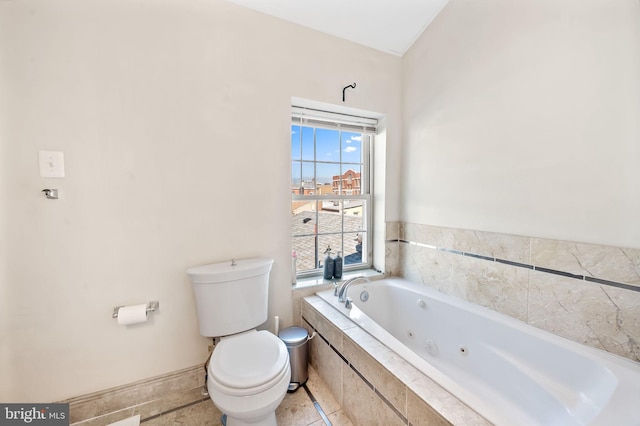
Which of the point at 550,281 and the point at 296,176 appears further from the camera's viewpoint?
the point at 296,176

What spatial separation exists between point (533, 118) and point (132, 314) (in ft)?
7.98

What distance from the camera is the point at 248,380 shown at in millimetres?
1111

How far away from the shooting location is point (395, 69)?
7.20 feet

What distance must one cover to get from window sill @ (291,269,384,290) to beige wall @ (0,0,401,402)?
21 cm

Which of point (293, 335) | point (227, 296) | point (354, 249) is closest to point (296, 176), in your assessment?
point (354, 249)

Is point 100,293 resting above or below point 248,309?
above

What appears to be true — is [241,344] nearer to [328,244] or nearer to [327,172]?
[328,244]

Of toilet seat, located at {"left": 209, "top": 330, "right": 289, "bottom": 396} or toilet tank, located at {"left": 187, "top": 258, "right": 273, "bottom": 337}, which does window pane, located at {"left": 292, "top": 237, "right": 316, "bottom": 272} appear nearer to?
toilet tank, located at {"left": 187, "top": 258, "right": 273, "bottom": 337}

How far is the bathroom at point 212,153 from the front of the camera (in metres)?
1.21

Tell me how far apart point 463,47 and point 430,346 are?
2.05m

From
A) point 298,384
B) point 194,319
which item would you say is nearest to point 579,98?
point 298,384

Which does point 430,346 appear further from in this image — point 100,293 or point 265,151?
point 100,293

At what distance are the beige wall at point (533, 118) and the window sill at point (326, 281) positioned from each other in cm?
61

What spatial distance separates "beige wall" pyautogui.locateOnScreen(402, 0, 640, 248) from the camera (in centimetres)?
112
